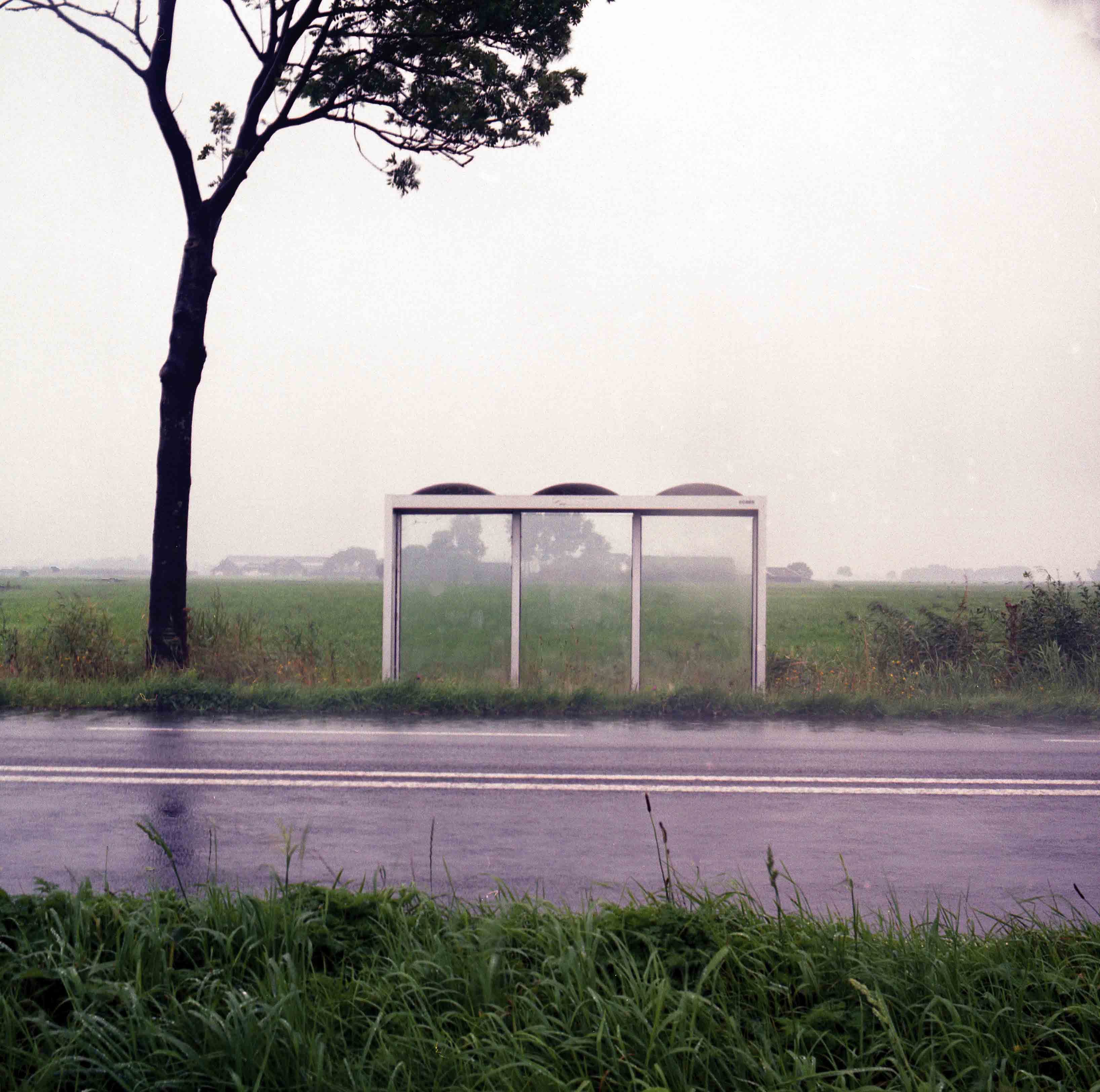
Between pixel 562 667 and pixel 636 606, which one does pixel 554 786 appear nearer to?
pixel 562 667

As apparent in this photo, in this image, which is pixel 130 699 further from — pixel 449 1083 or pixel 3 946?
pixel 449 1083

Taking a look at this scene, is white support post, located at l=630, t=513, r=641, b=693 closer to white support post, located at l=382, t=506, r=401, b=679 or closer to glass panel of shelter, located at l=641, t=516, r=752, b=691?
glass panel of shelter, located at l=641, t=516, r=752, b=691

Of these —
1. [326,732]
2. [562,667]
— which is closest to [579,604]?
[562,667]

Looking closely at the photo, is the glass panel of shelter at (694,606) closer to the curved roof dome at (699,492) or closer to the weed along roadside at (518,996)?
the curved roof dome at (699,492)

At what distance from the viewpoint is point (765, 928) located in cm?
366

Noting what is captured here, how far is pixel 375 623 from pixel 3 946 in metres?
23.7

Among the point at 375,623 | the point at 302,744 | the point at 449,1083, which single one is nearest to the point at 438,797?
the point at 302,744

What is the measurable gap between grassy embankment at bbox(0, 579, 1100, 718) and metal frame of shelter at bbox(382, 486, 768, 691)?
0.13 metres

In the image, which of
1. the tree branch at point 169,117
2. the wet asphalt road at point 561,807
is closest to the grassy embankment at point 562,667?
the wet asphalt road at point 561,807

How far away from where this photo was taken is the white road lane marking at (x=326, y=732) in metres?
9.93

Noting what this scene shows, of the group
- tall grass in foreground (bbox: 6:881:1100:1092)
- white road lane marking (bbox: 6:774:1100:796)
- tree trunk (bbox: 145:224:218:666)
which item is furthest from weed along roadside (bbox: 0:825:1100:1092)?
tree trunk (bbox: 145:224:218:666)

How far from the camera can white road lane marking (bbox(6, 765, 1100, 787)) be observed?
7.79 metres

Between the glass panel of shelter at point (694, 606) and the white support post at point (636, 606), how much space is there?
52 mm

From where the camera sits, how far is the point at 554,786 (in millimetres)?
7523
